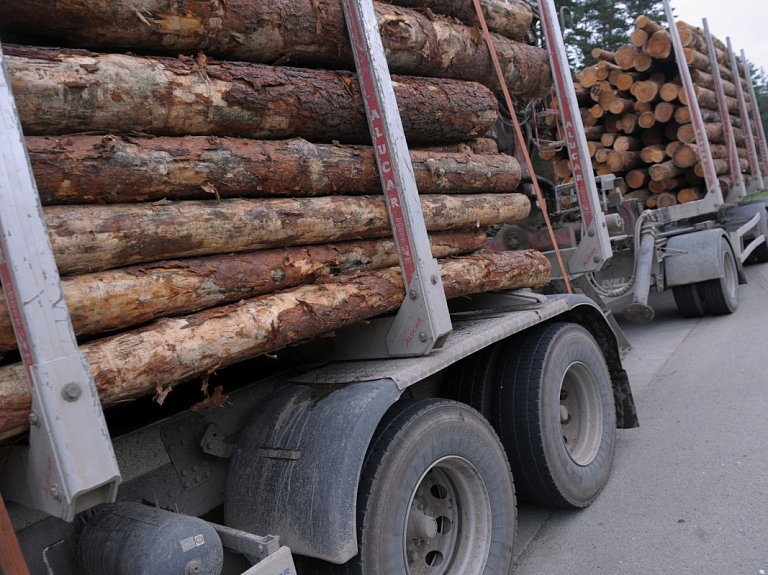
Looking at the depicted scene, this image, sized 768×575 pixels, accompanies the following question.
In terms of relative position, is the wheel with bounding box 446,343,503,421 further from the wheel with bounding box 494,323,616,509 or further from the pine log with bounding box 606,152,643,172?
Answer: the pine log with bounding box 606,152,643,172

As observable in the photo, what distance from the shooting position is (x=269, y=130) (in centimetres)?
280

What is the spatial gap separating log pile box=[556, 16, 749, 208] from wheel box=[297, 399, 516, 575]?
283 inches

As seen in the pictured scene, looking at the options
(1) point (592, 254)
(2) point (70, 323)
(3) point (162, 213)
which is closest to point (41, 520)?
(2) point (70, 323)

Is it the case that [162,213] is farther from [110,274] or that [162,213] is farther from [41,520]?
[41,520]

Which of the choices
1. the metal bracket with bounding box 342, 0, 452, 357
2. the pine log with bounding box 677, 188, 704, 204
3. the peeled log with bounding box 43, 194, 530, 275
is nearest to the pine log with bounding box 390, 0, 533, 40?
the metal bracket with bounding box 342, 0, 452, 357

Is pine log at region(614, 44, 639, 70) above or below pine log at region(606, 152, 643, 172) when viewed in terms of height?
above

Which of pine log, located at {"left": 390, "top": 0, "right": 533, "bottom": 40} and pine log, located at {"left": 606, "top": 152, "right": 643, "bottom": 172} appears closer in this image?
pine log, located at {"left": 390, "top": 0, "right": 533, "bottom": 40}

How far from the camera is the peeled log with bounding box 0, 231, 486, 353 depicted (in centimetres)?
204

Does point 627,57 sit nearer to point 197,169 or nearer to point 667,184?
point 667,184

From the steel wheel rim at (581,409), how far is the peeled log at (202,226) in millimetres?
1554

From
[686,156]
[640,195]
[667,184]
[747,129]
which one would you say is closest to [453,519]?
[686,156]

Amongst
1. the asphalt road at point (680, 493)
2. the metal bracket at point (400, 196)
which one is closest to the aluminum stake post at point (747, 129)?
the asphalt road at point (680, 493)

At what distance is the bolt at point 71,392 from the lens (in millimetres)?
1790

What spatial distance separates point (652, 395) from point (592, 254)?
1606 mm
